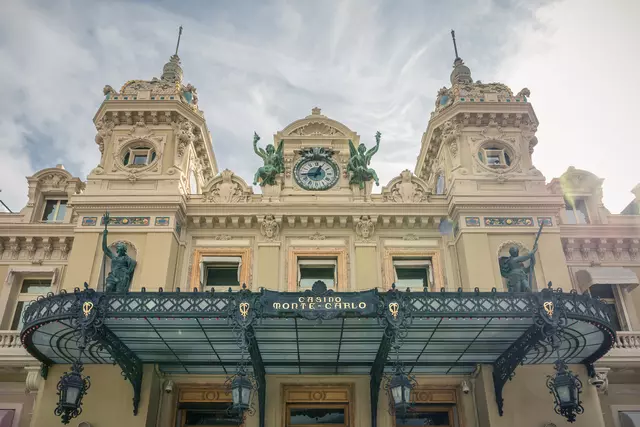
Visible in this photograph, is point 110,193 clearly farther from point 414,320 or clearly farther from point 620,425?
point 620,425

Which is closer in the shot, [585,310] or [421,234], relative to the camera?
[585,310]

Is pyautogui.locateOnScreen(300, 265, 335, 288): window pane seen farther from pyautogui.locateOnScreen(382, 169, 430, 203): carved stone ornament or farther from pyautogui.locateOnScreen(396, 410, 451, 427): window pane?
pyautogui.locateOnScreen(396, 410, 451, 427): window pane

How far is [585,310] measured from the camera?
47.2 feet

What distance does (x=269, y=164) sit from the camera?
69.1 feet

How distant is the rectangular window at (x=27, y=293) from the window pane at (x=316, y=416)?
10094 millimetres

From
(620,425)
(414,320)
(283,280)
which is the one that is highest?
(283,280)

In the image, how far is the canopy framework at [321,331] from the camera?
1396cm

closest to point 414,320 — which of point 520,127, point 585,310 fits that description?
point 585,310

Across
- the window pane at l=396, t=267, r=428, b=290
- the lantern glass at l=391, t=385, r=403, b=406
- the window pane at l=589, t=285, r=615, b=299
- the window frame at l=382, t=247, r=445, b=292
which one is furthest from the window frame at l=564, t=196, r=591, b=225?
the lantern glass at l=391, t=385, r=403, b=406

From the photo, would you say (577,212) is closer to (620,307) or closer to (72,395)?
(620,307)

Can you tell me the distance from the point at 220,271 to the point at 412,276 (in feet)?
21.7

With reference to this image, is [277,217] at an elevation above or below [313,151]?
below

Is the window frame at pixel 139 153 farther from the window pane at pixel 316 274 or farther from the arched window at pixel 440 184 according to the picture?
the arched window at pixel 440 184

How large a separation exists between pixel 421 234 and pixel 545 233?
410 centimetres
